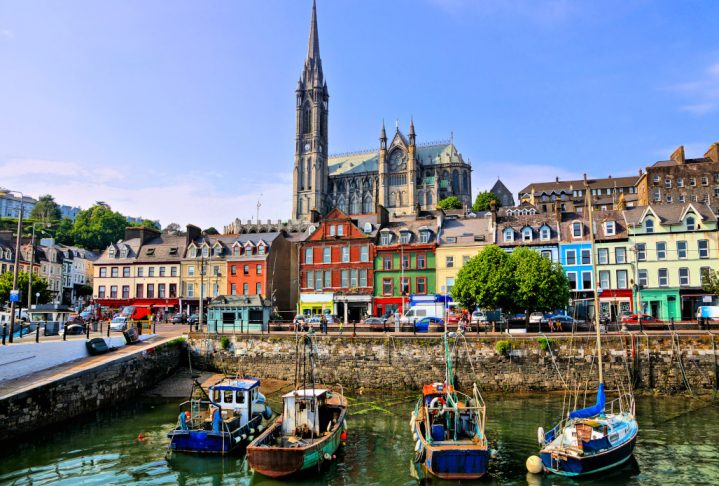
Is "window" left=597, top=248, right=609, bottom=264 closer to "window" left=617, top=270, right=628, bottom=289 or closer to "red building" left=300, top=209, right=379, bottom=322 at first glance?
"window" left=617, top=270, right=628, bottom=289

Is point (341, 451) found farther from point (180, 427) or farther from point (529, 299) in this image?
point (529, 299)

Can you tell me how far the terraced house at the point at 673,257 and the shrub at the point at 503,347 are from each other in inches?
877

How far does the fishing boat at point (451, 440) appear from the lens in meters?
18.7

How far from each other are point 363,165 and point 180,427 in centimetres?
14086

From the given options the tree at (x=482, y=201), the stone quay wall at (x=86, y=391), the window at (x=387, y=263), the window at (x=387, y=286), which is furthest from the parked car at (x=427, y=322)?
the tree at (x=482, y=201)

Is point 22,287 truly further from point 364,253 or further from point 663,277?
point 663,277

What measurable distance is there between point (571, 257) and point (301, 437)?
40360mm

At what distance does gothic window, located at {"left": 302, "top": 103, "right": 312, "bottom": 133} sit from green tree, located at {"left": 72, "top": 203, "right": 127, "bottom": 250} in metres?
58.1

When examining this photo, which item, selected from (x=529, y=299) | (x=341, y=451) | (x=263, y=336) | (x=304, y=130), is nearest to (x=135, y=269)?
(x=263, y=336)

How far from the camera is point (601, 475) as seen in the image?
1945 cm

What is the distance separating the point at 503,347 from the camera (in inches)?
1334

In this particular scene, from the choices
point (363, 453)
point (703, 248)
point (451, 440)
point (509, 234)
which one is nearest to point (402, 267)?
point (509, 234)

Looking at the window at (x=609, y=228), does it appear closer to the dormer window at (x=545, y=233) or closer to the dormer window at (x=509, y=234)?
the dormer window at (x=545, y=233)

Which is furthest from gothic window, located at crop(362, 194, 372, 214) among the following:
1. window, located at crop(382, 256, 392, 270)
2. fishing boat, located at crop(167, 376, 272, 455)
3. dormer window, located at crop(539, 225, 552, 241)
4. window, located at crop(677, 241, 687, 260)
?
fishing boat, located at crop(167, 376, 272, 455)
